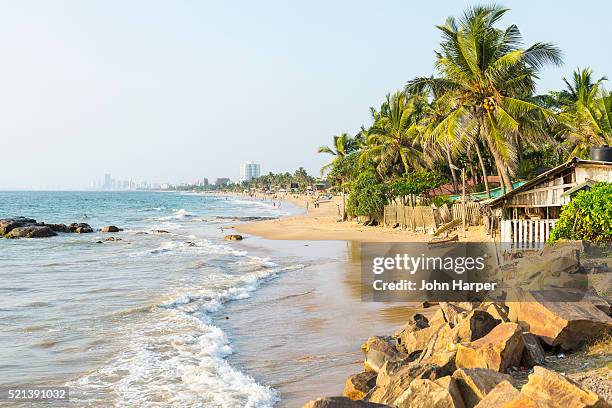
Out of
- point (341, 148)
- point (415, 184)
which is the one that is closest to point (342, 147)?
point (341, 148)

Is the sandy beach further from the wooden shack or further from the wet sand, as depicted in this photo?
the wet sand

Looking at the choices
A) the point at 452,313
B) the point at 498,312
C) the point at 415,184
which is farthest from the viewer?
the point at 415,184

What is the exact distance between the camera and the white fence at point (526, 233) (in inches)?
600

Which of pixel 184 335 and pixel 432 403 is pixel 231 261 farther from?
pixel 432 403

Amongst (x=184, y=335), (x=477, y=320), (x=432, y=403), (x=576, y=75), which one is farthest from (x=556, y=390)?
(x=576, y=75)

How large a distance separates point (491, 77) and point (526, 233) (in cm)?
758

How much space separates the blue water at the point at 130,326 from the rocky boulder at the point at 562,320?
4161 millimetres

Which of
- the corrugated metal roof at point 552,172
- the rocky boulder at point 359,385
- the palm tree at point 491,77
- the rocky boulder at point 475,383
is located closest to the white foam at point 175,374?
the rocky boulder at point 359,385

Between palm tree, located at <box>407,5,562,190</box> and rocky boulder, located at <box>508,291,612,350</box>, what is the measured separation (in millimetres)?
13178

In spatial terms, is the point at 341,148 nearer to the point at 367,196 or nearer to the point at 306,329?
the point at 367,196

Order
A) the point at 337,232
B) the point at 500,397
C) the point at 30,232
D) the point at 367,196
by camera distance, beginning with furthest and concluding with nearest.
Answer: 1. the point at 30,232
2. the point at 367,196
3. the point at 337,232
4. the point at 500,397

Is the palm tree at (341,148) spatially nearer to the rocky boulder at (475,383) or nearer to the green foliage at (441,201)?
the green foliage at (441,201)

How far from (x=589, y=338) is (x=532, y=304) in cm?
91

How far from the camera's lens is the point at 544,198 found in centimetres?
1631
